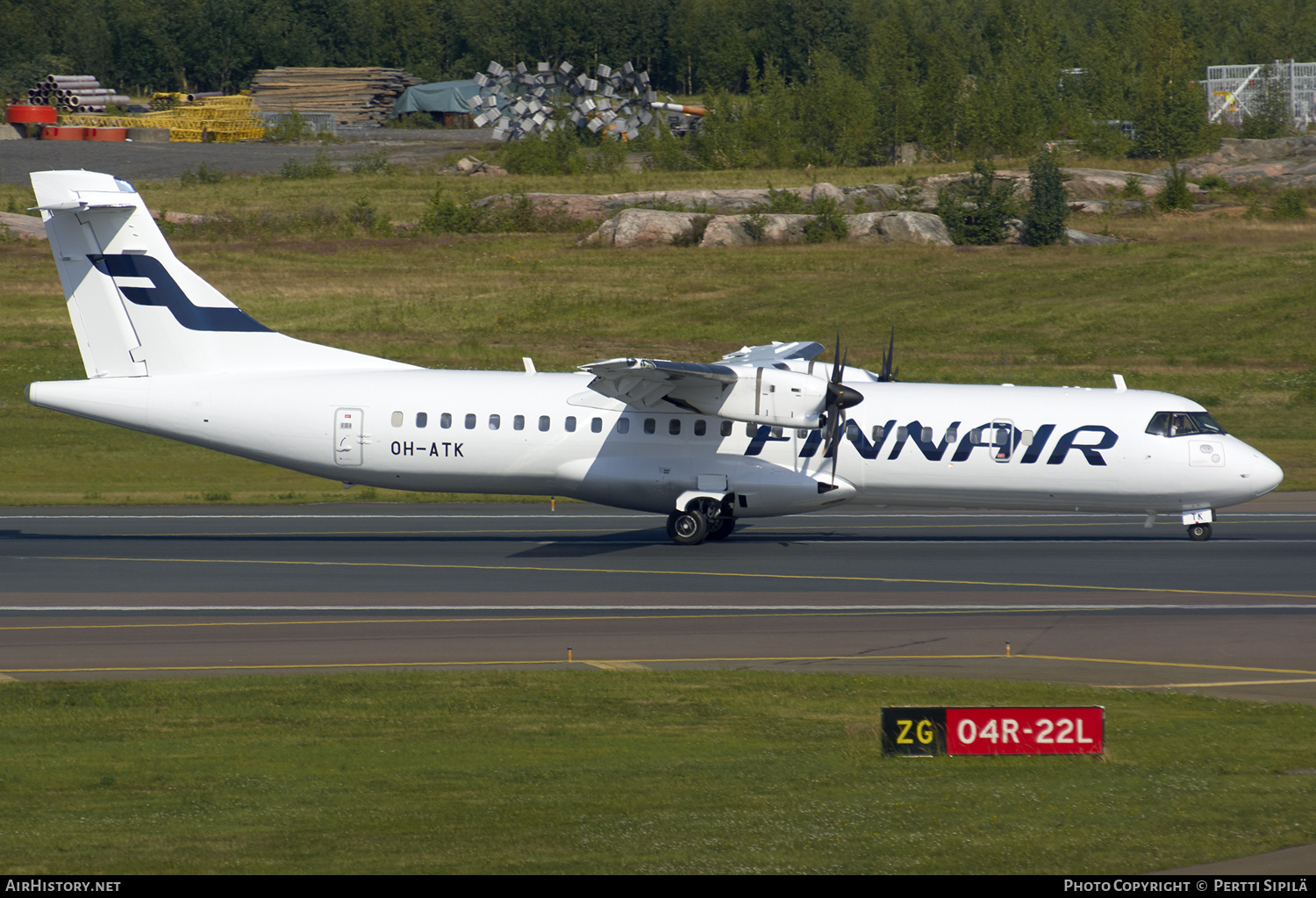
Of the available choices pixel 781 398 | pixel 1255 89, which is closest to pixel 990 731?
pixel 781 398

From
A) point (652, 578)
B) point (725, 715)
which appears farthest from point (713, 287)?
point (725, 715)

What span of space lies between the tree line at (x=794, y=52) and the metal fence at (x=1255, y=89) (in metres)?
2.92

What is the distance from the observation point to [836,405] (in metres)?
25.2

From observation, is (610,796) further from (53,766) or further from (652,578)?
(652,578)

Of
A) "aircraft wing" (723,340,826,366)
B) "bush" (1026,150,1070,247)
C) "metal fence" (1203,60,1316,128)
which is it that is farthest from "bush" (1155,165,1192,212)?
"aircraft wing" (723,340,826,366)

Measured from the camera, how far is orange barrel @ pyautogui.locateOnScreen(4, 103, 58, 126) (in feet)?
276

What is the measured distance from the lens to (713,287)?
58688mm

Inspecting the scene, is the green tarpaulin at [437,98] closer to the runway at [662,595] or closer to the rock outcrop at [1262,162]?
the rock outcrop at [1262,162]

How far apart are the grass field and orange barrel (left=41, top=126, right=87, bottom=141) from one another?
56.3ft

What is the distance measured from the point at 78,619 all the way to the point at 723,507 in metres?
12.0

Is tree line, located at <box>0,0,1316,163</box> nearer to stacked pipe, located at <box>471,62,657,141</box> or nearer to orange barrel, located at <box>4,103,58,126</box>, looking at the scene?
stacked pipe, located at <box>471,62,657,141</box>

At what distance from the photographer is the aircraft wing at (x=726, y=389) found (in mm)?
24906

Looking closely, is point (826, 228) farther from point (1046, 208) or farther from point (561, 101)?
point (561, 101)

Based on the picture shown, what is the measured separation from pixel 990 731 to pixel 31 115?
87.0m
